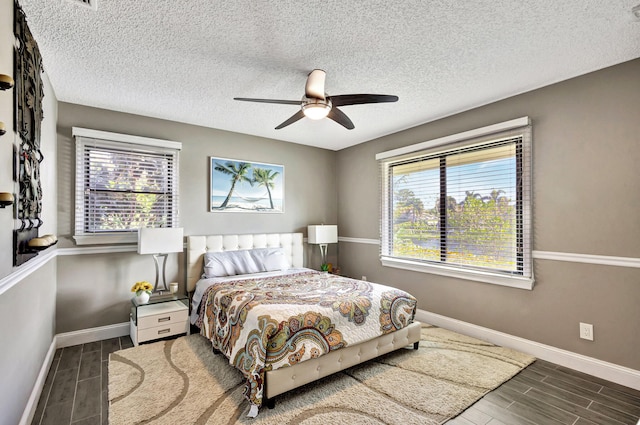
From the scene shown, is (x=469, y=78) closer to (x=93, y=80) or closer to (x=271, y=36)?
(x=271, y=36)

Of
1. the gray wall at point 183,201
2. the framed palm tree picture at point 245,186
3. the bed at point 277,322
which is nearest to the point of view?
the bed at point 277,322

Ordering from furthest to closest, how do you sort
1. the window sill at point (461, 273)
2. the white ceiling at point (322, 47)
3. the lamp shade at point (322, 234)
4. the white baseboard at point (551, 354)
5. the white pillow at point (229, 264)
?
the lamp shade at point (322, 234) → the white pillow at point (229, 264) → the window sill at point (461, 273) → the white baseboard at point (551, 354) → the white ceiling at point (322, 47)

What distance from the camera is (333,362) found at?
8.27 feet

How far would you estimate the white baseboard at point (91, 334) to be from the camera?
3.31 m

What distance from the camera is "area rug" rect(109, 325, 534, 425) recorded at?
2117 mm

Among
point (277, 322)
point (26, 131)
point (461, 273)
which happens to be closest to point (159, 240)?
point (26, 131)

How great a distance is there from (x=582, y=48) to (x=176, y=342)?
4563 millimetres

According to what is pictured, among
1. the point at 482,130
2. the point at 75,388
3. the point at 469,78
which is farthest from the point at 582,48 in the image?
the point at 75,388

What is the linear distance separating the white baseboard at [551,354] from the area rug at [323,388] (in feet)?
0.39

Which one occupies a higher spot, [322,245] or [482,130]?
[482,130]

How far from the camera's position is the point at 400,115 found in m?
3.86

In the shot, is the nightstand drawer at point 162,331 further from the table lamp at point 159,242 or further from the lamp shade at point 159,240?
the lamp shade at point 159,240

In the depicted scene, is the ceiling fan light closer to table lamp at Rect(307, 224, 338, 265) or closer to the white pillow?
the white pillow

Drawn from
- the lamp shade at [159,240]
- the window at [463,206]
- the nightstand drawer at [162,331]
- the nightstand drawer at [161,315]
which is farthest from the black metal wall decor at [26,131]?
the window at [463,206]
